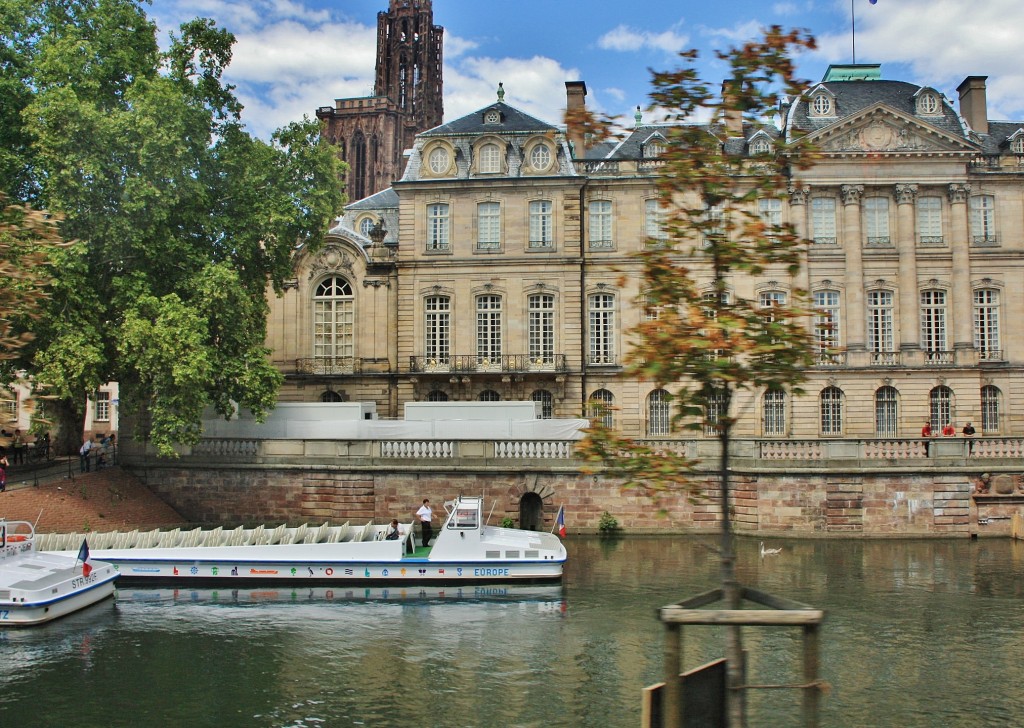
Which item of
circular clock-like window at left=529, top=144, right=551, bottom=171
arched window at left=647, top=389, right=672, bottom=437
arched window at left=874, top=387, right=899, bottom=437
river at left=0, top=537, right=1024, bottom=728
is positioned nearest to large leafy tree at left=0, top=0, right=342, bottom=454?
river at left=0, top=537, right=1024, bottom=728

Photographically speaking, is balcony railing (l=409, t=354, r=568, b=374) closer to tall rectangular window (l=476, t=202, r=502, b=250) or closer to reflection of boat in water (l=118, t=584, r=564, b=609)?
tall rectangular window (l=476, t=202, r=502, b=250)

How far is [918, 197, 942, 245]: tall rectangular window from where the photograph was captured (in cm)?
4328

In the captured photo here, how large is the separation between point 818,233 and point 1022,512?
647 inches

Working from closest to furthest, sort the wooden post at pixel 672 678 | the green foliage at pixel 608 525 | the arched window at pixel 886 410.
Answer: the wooden post at pixel 672 678 → the green foliage at pixel 608 525 → the arched window at pixel 886 410

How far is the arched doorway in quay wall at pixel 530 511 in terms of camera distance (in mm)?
33219

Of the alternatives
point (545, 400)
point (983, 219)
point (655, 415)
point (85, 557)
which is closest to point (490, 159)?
point (545, 400)

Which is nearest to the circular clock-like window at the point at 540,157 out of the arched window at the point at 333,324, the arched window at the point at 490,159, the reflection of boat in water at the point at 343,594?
the arched window at the point at 490,159

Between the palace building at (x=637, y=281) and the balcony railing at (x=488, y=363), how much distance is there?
0.25ft

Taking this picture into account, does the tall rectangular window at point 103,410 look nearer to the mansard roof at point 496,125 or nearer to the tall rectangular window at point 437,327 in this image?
the tall rectangular window at point 437,327

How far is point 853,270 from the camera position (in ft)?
Result: 141

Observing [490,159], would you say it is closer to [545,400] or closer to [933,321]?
[545,400]

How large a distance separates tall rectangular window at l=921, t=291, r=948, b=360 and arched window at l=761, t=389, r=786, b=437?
7.13 meters

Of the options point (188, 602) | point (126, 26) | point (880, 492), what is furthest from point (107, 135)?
point (880, 492)

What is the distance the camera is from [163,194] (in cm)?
3053
